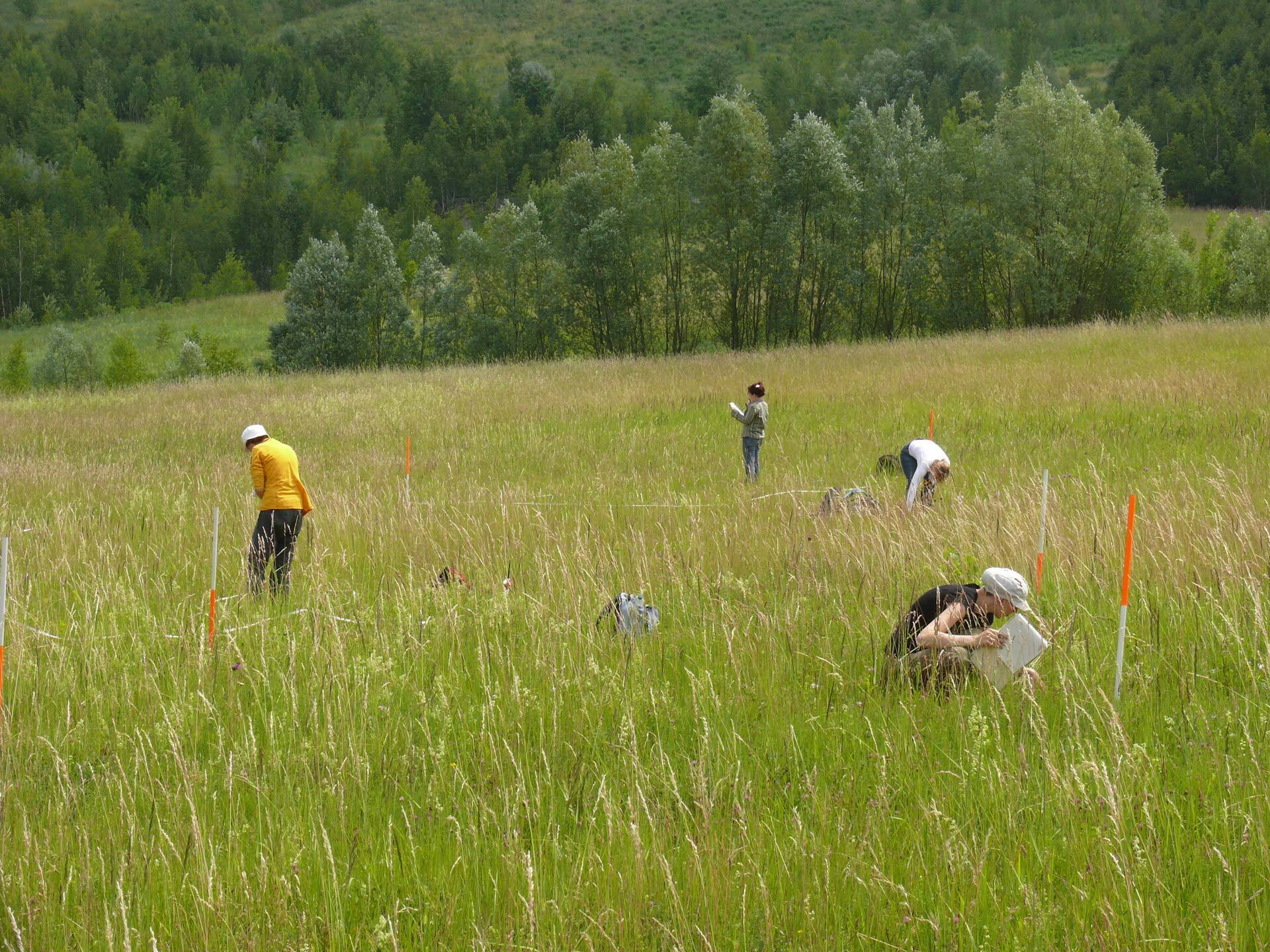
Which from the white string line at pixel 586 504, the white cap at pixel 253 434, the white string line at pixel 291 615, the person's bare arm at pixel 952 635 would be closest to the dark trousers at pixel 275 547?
the white cap at pixel 253 434

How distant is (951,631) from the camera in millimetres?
5141

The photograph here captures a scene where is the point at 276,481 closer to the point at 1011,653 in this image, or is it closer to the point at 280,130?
the point at 1011,653

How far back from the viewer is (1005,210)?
1619 inches

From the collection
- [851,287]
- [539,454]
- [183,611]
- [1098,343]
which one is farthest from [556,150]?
[183,611]

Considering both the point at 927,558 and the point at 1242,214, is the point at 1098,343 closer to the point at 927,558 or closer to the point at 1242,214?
the point at 927,558

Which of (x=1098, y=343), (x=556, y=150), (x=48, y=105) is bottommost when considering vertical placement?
(x=1098, y=343)

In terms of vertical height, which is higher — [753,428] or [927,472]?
[927,472]

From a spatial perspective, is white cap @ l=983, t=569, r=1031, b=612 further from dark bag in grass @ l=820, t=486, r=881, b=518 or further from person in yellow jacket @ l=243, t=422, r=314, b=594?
person in yellow jacket @ l=243, t=422, r=314, b=594

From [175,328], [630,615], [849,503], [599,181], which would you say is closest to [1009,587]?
[630,615]

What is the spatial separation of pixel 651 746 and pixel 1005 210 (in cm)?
4063

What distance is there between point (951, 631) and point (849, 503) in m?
4.29

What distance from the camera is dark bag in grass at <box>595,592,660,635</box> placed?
236 inches

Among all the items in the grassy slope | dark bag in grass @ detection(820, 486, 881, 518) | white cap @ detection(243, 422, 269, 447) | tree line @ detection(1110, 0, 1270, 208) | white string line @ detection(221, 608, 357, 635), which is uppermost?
tree line @ detection(1110, 0, 1270, 208)

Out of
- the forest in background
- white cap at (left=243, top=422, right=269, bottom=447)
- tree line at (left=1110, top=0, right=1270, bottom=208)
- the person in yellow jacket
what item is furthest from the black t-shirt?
tree line at (left=1110, top=0, right=1270, bottom=208)
